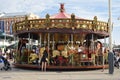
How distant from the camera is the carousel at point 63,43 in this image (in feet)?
87.9

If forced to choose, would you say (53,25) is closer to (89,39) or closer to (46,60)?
(46,60)

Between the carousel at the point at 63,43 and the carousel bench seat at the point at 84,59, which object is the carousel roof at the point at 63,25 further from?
the carousel bench seat at the point at 84,59

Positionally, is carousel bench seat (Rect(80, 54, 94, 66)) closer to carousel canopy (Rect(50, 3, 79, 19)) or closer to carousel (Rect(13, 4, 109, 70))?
carousel (Rect(13, 4, 109, 70))

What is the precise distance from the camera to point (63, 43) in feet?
98.7

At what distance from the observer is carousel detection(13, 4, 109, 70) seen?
26781 millimetres

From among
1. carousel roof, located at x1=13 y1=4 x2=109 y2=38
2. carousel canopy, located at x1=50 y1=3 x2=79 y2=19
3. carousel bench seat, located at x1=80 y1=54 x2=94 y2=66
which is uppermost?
carousel canopy, located at x1=50 y1=3 x2=79 y2=19

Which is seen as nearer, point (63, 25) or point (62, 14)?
point (63, 25)

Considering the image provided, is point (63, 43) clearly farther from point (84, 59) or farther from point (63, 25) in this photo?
point (84, 59)

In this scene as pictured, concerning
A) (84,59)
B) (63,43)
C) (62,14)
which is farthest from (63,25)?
(62,14)

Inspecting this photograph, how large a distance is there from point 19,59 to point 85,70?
244 inches

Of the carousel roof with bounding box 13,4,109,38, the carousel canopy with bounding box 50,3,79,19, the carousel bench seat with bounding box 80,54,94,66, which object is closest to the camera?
the carousel bench seat with bounding box 80,54,94,66

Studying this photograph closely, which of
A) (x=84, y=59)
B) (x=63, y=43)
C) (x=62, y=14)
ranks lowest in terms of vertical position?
(x=84, y=59)

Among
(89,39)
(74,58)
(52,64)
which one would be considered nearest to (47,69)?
(52,64)

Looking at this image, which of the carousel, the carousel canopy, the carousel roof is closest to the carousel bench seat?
the carousel
